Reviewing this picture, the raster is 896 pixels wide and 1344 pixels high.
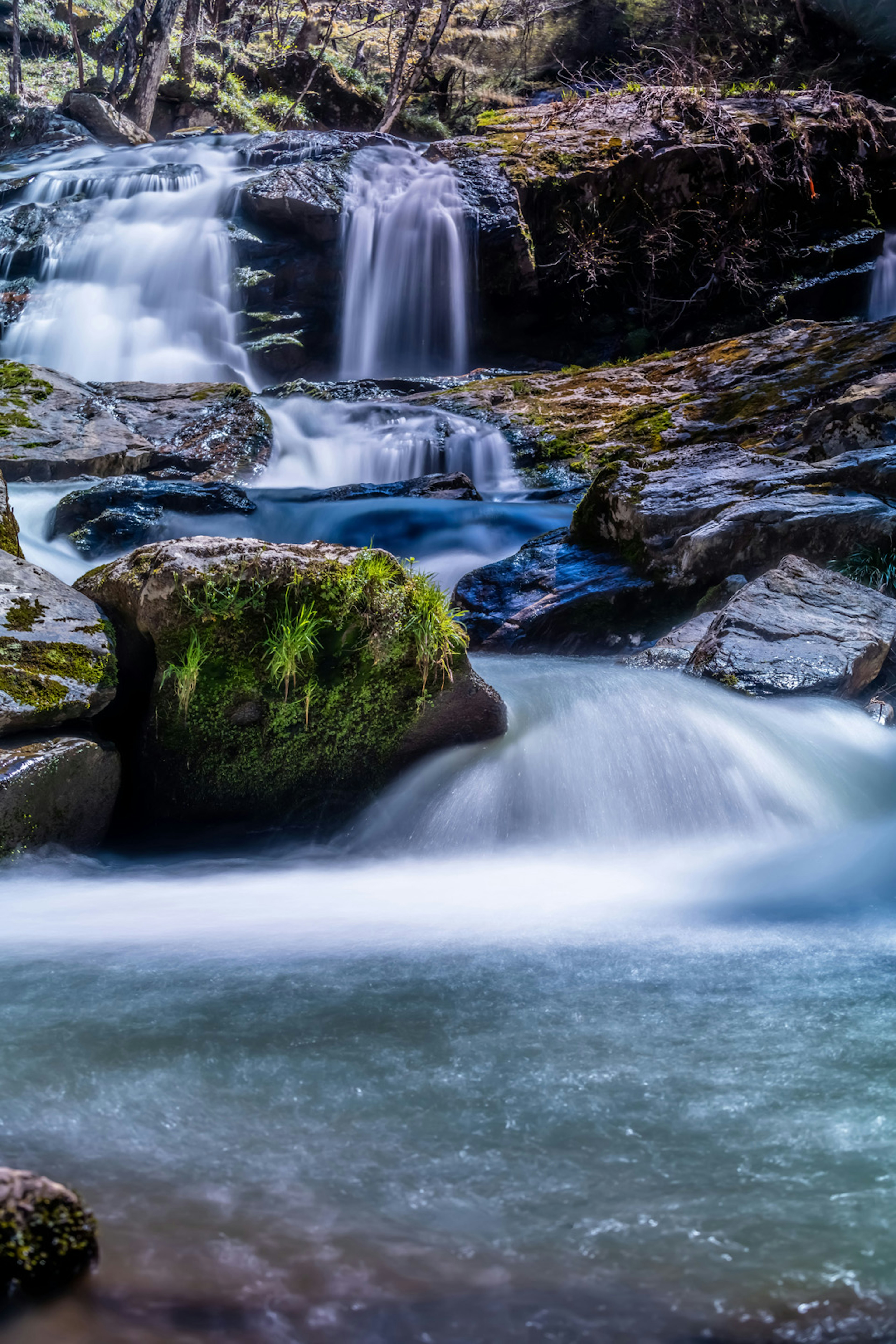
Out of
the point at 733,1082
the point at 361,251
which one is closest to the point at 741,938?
the point at 733,1082

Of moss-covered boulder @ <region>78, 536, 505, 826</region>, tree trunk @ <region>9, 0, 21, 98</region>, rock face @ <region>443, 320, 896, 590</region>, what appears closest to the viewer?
moss-covered boulder @ <region>78, 536, 505, 826</region>

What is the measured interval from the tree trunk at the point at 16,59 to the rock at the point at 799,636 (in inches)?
973

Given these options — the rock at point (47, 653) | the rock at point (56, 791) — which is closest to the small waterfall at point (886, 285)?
the rock at point (47, 653)

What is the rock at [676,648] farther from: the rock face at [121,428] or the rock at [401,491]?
the rock face at [121,428]

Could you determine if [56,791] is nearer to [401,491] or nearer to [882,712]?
[882,712]

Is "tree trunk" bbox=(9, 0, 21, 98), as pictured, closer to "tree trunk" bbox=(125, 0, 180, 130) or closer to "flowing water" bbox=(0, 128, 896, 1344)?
"tree trunk" bbox=(125, 0, 180, 130)

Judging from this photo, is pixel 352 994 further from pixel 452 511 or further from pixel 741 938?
pixel 452 511

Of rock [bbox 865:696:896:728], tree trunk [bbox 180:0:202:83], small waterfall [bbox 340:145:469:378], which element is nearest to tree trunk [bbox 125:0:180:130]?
tree trunk [bbox 180:0:202:83]

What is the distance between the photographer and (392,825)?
4.28 m

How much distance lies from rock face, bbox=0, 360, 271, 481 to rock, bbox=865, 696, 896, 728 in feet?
22.1

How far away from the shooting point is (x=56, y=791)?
12.3 feet

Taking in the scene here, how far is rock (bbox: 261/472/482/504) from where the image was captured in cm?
903

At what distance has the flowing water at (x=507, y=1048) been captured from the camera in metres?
1.40

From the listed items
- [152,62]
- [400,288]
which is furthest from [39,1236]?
[152,62]
